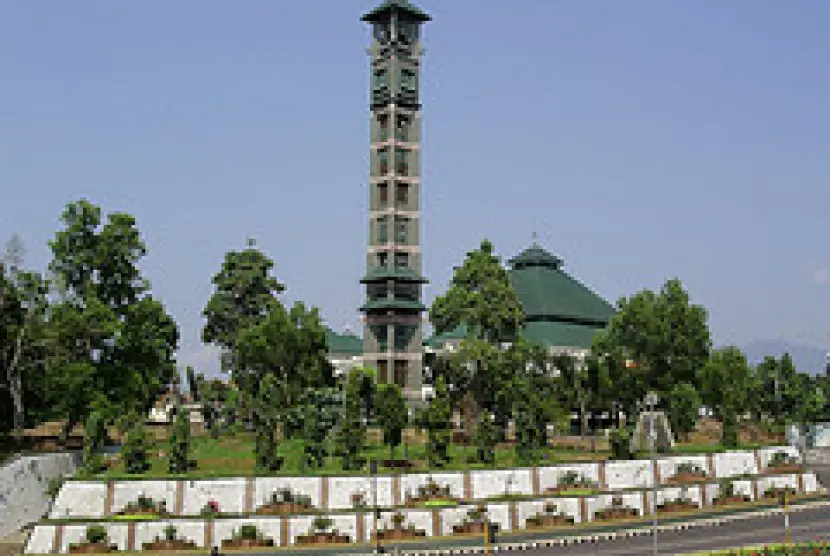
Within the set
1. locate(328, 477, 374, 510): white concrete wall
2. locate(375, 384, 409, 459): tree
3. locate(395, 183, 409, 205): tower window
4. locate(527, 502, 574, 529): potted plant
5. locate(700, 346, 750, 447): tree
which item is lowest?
locate(527, 502, 574, 529): potted plant

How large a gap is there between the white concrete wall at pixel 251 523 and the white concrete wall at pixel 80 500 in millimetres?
6895

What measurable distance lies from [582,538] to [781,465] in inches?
809

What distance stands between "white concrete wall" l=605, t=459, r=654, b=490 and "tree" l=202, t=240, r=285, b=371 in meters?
47.4

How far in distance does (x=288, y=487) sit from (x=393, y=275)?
1497 inches

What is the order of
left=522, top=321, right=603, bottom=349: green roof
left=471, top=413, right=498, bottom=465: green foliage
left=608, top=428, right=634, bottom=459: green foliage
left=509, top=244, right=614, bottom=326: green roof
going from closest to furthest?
1. left=608, top=428, right=634, bottom=459: green foliage
2. left=471, top=413, right=498, bottom=465: green foliage
3. left=522, top=321, right=603, bottom=349: green roof
4. left=509, top=244, right=614, bottom=326: green roof

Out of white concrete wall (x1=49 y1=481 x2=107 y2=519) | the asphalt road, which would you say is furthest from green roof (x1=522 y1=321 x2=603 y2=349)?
white concrete wall (x1=49 y1=481 x2=107 y2=519)

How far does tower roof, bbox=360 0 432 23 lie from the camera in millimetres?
89250

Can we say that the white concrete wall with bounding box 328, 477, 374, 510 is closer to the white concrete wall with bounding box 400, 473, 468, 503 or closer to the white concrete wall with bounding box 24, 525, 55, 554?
the white concrete wall with bounding box 400, 473, 468, 503

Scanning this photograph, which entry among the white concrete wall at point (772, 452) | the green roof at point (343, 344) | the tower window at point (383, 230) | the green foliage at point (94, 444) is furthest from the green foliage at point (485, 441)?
the green roof at point (343, 344)

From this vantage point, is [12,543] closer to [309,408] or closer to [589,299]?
[309,408]

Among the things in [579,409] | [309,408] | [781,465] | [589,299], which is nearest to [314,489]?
[309,408]

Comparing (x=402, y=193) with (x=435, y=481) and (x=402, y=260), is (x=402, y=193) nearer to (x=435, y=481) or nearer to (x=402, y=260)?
(x=402, y=260)

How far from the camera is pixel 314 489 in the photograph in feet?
165

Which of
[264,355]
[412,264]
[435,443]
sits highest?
[412,264]
